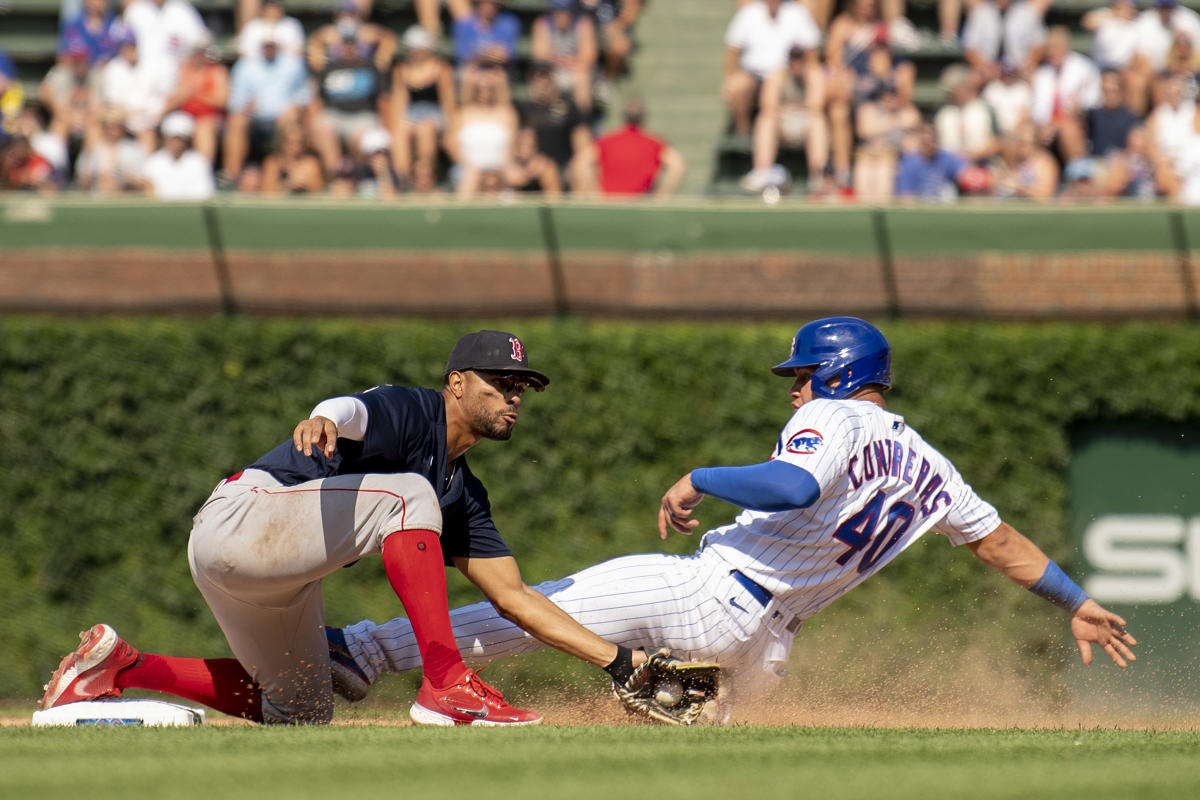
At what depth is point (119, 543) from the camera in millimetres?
8688

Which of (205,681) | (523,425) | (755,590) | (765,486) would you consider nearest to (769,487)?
(765,486)

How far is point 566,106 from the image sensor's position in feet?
34.4

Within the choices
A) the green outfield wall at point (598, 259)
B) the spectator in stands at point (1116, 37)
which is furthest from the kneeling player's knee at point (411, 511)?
the spectator in stands at point (1116, 37)

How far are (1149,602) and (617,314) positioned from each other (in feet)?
12.4

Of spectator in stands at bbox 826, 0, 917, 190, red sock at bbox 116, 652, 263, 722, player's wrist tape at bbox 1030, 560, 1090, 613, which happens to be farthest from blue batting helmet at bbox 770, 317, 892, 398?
spectator in stands at bbox 826, 0, 917, 190

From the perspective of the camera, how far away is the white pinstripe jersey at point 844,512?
4547mm

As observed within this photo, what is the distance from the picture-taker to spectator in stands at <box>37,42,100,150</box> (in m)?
10.8

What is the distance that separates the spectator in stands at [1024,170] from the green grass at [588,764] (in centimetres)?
643

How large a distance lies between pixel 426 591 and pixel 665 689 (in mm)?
861

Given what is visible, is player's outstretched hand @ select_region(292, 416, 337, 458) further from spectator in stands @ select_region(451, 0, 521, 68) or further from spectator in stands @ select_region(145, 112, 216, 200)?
spectator in stands @ select_region(451, 0, 521, 68)

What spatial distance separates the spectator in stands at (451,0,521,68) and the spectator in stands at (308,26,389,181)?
71cm

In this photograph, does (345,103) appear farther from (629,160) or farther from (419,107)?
(629,160)

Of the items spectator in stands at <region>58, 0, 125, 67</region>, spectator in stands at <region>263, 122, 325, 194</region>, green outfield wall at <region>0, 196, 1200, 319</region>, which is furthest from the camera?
spectator in stands at <region>58, 0, 125, 67</region>

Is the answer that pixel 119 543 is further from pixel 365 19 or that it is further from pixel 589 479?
pixel 365 19
